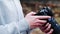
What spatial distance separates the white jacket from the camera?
2.85 feet

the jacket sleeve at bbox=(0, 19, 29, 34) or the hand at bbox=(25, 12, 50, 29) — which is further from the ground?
the hand at bbox=(25, 12, 50, 29)

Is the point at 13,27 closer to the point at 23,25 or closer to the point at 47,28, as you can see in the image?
the point at 23,25

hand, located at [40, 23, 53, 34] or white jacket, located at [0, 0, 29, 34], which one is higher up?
white jacket, located at [0, 0, 29, 34]

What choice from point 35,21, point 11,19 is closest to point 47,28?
point 35,21

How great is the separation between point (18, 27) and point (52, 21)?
0.19 meters

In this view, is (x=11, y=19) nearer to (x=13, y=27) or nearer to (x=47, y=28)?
(x=13, y=27)

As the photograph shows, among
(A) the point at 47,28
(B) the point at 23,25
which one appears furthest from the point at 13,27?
(A) the point at 47,28

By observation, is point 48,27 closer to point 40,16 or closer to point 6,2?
point 40,16

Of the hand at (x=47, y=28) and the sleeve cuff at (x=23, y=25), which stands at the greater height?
the sleeve cuff at (x=23, y=25)

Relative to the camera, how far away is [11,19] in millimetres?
955

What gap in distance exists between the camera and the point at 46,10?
98 cm

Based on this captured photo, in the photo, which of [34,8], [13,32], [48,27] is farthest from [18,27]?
[34,8]

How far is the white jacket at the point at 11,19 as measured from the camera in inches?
34.3

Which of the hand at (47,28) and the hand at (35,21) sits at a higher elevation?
the hand at (35,21)
